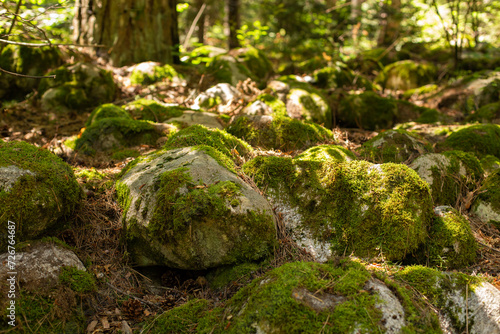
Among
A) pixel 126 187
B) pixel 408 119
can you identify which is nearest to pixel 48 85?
pixel 126 187

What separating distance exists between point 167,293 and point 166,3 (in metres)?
7.73

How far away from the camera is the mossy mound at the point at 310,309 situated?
2.19 meters

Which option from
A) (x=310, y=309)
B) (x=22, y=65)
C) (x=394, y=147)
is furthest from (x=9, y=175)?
(x=22, y=65)

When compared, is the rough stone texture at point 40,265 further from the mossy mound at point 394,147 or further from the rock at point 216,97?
the rock at point 216,97

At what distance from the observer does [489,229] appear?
3977mm

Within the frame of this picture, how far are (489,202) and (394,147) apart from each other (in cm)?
134

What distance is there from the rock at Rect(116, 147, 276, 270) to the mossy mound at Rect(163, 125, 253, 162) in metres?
0.91

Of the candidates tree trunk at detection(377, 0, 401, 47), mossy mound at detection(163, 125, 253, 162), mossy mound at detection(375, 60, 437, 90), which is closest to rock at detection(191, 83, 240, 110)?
mossy mound at detection(163, 125, 253, 162)

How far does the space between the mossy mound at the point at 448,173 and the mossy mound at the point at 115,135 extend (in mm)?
3865

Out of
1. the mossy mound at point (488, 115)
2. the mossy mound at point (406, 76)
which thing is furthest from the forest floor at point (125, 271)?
the mossy mound at point (406, 76)

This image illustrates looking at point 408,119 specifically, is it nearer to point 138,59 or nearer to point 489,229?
point 489,229

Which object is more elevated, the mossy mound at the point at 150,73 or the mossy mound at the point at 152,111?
the mossy mound at the point at 150,73

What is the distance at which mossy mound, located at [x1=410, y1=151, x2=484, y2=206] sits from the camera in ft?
13.8

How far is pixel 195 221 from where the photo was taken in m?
2.95
